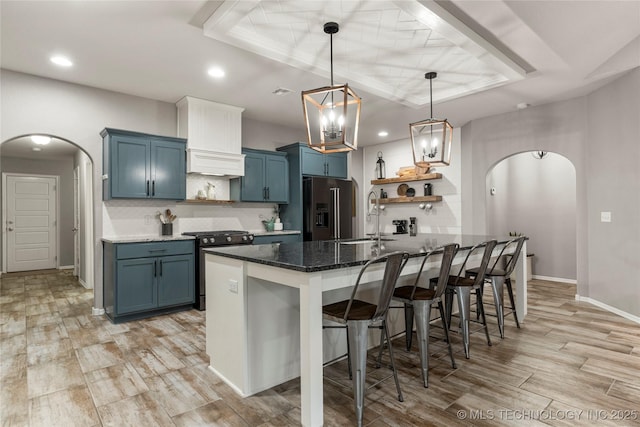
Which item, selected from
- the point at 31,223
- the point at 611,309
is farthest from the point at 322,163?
the point at 31,223

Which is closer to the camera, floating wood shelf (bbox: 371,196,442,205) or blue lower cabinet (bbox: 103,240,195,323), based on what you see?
blue lower cabinet (bbox: 103,240,195,323)

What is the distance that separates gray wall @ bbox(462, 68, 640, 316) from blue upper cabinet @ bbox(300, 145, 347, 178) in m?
→ 2.40

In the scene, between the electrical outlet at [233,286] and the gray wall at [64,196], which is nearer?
the electrical outlet at [233,286]

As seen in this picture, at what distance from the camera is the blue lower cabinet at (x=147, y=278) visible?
392 cm

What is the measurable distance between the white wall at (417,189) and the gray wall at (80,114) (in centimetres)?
432

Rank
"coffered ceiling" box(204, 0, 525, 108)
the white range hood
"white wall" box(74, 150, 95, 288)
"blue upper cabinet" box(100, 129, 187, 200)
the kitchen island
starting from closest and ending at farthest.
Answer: the kitchen island, "coffered ceiling" box(204, 0, 525, 108), "blue upper cabinet" box(100, 129, 187, 200), the white range hood, "white wall" box(74, 150, 95, 288)

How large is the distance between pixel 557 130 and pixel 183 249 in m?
5.30

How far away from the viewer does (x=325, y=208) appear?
5.85 m

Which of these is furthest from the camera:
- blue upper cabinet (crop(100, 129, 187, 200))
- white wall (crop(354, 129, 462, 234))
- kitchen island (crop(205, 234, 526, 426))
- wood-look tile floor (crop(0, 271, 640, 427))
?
white wall (crop(354, 129, 462, 234))

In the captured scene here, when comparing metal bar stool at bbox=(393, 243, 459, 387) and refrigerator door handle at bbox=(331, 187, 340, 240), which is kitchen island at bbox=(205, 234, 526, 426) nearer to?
metal bar stool at bbox=(393, 243, 459, 387)

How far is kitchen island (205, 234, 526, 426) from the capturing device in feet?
6.27

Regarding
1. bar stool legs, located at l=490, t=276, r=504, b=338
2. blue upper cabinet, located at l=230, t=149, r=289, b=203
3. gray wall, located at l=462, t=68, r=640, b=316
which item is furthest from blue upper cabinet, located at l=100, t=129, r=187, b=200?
gray wall, located at l=462, t=68, r=640, b=316

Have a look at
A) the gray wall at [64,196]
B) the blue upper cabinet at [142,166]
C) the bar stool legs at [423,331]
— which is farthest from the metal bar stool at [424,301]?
the gray wall at [64,196]

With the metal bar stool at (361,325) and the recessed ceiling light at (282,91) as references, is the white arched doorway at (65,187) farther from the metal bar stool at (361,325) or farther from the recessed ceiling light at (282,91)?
the metal bar stool at (361,325)
